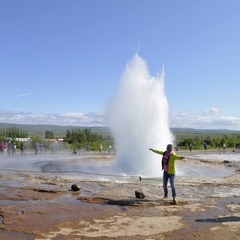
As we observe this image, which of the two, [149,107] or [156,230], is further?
[149,107]

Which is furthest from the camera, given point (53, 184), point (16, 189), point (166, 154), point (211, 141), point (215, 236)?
point (211, 141)

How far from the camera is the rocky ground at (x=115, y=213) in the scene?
6.39m

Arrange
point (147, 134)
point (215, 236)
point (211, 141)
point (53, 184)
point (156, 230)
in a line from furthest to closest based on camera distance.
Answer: point (211, 141), point (147, 134), point (53, 184), point (156, 230), point (215, 236)

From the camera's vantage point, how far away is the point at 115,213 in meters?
7.88

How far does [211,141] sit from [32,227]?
46554mm

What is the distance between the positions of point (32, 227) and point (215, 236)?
11.1 feet

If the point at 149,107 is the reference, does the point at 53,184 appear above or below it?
below

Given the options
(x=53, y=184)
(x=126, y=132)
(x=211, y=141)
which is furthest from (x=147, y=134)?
(x=211, y=141)

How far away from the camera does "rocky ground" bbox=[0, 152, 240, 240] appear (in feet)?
21.0

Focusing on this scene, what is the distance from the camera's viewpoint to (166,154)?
9.48 m

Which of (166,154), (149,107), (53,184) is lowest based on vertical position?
(53,184)

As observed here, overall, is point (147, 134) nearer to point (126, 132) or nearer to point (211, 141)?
point (126, 132)

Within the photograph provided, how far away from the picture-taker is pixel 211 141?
5091 centimetres

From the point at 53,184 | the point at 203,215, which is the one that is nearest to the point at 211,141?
the point at 53,184
